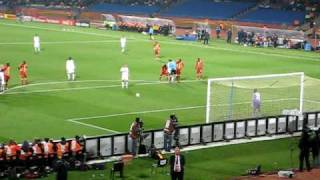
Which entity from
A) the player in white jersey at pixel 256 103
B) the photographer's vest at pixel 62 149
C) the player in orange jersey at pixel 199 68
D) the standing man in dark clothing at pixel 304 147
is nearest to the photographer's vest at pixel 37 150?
the photographer's vest at pixel 62 149

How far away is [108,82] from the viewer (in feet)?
140

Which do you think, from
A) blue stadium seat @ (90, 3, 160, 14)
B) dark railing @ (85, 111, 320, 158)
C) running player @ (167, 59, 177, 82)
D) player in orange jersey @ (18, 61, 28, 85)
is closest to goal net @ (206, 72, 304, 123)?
dark railing @ (85, 111, 320, 158)

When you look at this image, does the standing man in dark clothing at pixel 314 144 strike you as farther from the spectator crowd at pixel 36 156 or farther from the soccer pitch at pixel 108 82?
the soccer pitch at pixel 108 82

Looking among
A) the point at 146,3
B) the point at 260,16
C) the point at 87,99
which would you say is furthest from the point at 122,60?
the point at 146,3

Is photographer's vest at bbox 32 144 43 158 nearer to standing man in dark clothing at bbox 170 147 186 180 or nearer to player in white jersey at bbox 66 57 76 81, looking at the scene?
standing man in dark clothing at bbox 170 147 186 180

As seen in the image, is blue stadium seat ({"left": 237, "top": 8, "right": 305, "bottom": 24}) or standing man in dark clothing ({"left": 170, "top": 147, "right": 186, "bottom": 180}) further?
blue stadium seat ({"left": 237, "top": 8, "right": 305, "bottom": 24})

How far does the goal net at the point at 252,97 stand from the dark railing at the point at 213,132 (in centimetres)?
169

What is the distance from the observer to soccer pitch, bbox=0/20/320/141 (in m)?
31.0

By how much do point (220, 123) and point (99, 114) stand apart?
7088 millimetres

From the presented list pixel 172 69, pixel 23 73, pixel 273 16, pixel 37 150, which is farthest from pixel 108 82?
pixel 273 16

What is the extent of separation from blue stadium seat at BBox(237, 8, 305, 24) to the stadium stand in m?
3.00

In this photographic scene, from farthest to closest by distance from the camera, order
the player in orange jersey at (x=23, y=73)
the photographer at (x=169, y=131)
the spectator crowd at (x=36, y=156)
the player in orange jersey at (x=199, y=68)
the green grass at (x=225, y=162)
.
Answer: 1. the player in orange jersey at (x=199, y=68)
2. the player in orange jersey at (x=23, y=73)
3. the photographer at (x=169, y=131)
4. the green grass at (x=225, y=162)
5. the spectator crowd at (x=36, y=156)

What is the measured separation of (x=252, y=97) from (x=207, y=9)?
64.3 m

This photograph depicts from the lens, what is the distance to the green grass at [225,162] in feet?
74.6
